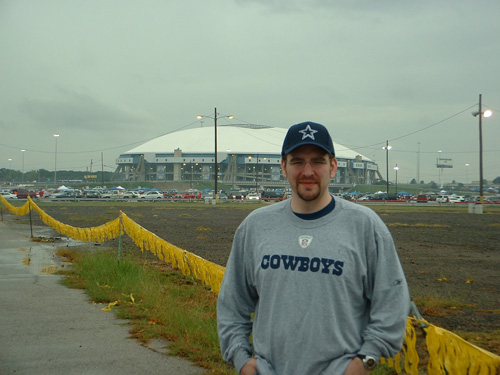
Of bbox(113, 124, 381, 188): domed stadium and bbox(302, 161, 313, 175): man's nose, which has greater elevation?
bbox(113, 124, 381, 188): domed stadium

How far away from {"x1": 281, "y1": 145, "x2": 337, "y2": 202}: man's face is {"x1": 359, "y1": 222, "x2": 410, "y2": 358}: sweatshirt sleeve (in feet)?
1.21

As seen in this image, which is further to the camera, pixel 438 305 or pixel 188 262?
pixel 188 262

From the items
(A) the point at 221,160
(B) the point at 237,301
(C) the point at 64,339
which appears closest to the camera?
(B) the point at 237,301

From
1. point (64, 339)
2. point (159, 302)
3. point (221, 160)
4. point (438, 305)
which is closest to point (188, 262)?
point (159, 302)

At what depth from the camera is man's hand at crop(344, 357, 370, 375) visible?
2590mm

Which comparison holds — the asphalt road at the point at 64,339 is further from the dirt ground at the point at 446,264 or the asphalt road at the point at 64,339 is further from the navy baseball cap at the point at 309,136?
the dirt ground at the point at 446,264

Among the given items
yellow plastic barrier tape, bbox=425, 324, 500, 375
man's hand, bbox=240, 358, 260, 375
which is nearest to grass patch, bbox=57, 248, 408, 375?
yellow plastic barrier tape, bbox=425, 324, 500, 375

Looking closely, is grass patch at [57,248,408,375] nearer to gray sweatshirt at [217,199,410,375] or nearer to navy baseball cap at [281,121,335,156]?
gray sweatshirt at [217,199,410,375]

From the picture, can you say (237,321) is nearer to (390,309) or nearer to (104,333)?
(390,309)

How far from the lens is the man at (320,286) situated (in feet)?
8.59

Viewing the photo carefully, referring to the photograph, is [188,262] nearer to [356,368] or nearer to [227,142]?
[356,368]

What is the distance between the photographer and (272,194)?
76812 millimetres

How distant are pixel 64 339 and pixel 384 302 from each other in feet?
15.5

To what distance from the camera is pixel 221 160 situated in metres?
138
